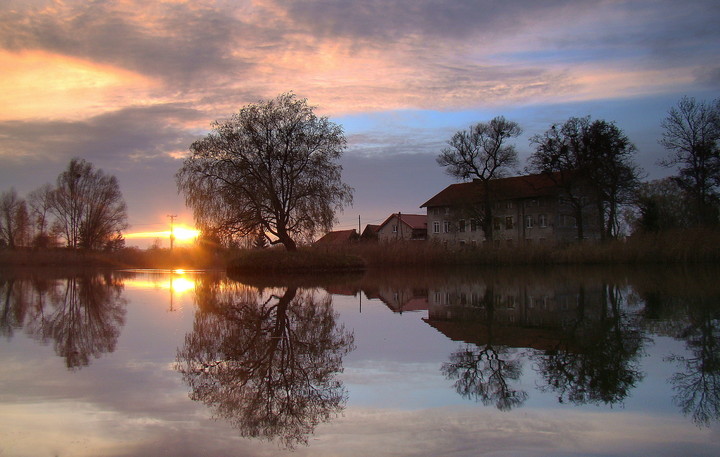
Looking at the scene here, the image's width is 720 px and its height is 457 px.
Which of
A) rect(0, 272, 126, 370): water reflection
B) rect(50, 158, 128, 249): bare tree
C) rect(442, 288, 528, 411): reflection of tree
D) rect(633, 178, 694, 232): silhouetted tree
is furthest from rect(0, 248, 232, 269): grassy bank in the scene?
rect(442, 288, 528, 411): reflection of tree

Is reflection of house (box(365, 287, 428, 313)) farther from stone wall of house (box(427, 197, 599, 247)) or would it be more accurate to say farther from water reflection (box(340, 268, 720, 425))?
stone wall of house (box(427, 197, 599, 247))

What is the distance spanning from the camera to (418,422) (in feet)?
17.3

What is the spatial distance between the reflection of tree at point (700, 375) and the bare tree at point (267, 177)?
28156 mm

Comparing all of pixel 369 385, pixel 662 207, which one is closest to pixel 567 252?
pixel 662 207

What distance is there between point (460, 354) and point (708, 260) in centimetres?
3990

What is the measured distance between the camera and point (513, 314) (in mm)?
12797

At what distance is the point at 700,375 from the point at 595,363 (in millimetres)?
1180

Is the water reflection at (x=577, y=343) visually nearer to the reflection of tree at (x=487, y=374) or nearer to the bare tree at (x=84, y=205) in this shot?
the reflection of tree at (x=487, y=374)

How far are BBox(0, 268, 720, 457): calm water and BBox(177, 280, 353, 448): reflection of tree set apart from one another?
29 millimetres

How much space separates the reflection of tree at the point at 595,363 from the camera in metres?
6.17

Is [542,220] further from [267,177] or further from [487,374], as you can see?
[487,374]

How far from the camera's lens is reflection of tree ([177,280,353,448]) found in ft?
17.8

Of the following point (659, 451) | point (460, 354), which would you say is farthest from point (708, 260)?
point (659, 451)

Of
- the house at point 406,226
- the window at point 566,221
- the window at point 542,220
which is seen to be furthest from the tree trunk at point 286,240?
the house at point 406,226
